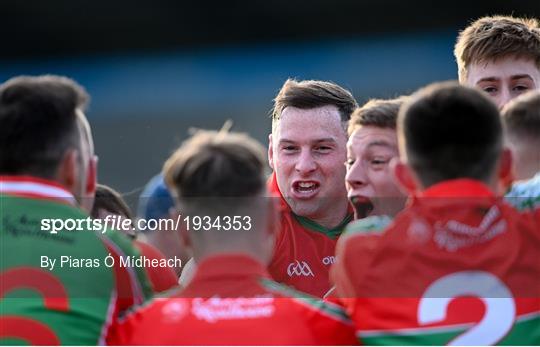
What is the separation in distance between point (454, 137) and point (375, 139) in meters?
0.74

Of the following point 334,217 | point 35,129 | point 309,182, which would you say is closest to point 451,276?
point 35,129

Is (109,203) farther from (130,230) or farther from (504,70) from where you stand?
(504,70)

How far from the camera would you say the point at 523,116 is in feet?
8.55

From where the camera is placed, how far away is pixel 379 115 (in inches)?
116

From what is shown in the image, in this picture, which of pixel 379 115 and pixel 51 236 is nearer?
pixel 51 236

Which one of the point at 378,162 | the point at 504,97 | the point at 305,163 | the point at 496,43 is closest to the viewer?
the point at 378,162

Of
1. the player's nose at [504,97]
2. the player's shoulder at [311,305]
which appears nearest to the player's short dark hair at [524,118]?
the player's shoulder at [311,305]

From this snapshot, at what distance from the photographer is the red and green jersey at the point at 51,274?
2.19 meters

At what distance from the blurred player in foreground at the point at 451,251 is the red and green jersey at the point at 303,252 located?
1580 millimetres

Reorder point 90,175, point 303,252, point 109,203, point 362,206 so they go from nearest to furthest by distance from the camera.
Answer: point 90,175 < point 362,206 < point 109,203 < point 303,252

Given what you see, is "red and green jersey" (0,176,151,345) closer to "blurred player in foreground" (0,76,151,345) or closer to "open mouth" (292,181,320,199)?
"blurred player in foreground" (0,76,151,345)

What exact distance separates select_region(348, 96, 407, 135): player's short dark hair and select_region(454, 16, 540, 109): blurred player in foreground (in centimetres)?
72

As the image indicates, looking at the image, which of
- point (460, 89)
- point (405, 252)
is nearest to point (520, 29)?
point (460, 89)

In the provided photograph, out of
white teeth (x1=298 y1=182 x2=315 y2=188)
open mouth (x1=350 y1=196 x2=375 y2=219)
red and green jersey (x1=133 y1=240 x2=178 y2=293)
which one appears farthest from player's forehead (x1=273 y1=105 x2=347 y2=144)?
red and green jersey (x1=133 y1=240 x2=178 y2=293)
